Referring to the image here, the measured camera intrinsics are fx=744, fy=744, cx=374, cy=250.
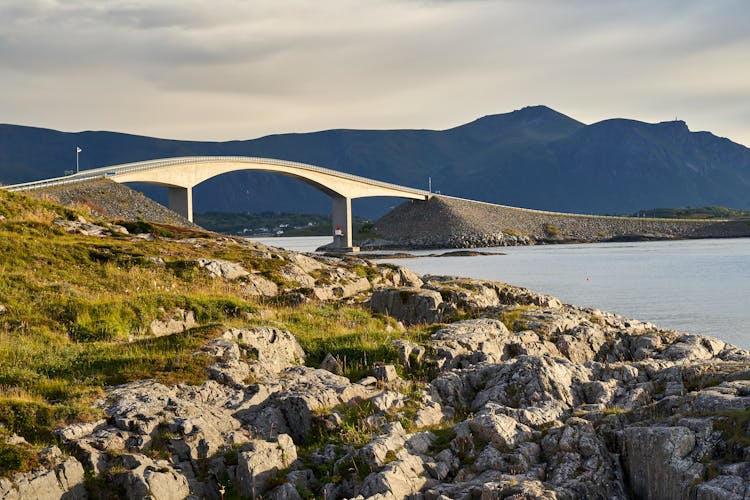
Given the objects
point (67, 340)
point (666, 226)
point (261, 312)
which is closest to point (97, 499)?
point (67, 340)

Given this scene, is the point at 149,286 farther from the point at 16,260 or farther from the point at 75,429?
the point at 75,429

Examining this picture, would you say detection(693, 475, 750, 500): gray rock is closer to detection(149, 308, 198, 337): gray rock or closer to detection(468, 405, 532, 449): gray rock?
detection(468, 405, 532, 449): gray rock

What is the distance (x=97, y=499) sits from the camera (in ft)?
30.4

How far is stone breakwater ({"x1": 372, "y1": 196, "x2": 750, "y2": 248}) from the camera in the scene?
145m

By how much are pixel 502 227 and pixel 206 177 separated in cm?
7362

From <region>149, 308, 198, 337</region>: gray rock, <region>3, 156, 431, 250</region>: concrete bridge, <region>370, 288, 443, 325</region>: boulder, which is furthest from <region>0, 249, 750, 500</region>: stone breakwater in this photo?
<region>3, 156, 431, 250</region>: concrete bridge

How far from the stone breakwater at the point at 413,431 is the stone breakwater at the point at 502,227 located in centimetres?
12494

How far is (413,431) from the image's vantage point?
462 inches

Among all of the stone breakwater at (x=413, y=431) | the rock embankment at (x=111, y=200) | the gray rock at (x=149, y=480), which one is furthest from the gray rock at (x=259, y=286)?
the rock embankment at (x=111, y=200)

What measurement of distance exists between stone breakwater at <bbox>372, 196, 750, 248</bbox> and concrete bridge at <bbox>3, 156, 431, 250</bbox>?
877 centimetres

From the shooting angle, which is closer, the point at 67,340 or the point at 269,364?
the point at 269,364

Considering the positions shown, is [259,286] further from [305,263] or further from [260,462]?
[260,462]

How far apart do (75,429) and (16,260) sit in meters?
13.4

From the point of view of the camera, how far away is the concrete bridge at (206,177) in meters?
81.6
